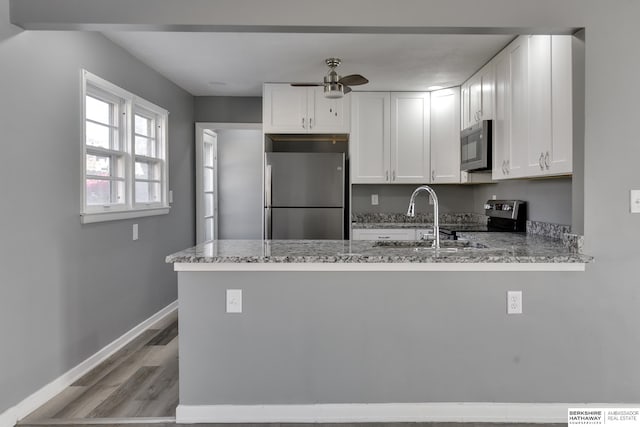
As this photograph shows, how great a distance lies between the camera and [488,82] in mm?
3459

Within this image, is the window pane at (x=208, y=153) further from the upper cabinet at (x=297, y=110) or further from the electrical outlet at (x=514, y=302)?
the electrical outlet at (x=514, y=302)

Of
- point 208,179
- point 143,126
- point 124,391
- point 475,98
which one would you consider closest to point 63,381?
point 124,391

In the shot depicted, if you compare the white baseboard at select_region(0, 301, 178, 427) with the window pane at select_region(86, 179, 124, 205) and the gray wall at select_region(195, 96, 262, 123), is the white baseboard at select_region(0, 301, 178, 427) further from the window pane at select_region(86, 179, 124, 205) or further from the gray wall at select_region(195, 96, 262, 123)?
the gray wall at select_region(195, 96, 262, 123)

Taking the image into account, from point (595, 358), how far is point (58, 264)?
3027 mm

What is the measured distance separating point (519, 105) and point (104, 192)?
3.01m

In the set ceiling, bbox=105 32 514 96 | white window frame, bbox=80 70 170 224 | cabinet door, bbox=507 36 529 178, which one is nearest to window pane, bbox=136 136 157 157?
white window frame, bbox=80 70 170 224

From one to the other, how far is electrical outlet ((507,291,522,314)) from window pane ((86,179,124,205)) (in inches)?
106

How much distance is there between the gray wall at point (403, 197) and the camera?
4852 millimetres

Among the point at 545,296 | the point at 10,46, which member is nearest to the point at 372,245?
the point at 545,296

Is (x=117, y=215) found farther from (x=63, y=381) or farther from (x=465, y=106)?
(x=465, y=106)

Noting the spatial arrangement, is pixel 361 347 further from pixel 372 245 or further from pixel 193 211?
pixel 193 211

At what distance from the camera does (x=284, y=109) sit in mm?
4219

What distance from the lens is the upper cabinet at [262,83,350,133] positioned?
420cm

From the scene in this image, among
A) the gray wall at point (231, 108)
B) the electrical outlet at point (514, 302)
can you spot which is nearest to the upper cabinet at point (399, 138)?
the gray wall at point (231, 108)
